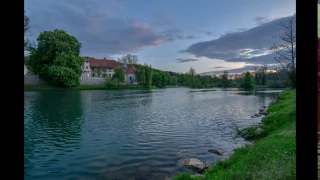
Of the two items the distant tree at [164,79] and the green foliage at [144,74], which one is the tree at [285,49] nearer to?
the green foliage at [144,74]

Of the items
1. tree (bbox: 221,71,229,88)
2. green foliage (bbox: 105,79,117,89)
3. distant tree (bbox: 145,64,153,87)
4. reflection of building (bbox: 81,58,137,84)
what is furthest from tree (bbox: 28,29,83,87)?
tree (bbox: 221,71,229,88)

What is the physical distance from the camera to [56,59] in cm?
2225

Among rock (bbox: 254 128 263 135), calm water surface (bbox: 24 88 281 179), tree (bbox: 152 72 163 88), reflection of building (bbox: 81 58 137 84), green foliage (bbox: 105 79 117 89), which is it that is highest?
reflection of building (bbox: 81 58 137 84)

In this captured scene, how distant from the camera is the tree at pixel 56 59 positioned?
2229cm

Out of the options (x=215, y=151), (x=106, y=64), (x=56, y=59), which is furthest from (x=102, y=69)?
(x=215, y=151)

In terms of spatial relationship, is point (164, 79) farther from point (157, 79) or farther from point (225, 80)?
point (225, 80)

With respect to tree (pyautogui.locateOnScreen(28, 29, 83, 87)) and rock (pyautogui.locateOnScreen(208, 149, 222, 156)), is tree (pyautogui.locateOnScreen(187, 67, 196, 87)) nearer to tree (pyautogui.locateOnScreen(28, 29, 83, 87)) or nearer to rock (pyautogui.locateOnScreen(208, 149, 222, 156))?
tree (pyautogui.locateOnScreen(28, 29, 83, 87))

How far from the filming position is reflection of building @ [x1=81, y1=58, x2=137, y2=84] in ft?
97.5

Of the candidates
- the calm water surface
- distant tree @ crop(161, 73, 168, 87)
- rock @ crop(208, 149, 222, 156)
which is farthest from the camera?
distant tree @ crop(161, 73, 168, 87)

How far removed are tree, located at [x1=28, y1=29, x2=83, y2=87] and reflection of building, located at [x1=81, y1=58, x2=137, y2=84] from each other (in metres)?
4.39

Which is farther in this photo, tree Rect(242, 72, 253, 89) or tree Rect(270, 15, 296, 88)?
tree Rect(242, 72, 253, 89)

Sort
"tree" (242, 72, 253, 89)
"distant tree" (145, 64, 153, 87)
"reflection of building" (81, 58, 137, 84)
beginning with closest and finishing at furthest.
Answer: "reflection of building" (81, 58, 137, 84) < "distant tree" (145, 64, 153, 87) < "tree" (242, 72, 253, 89)
